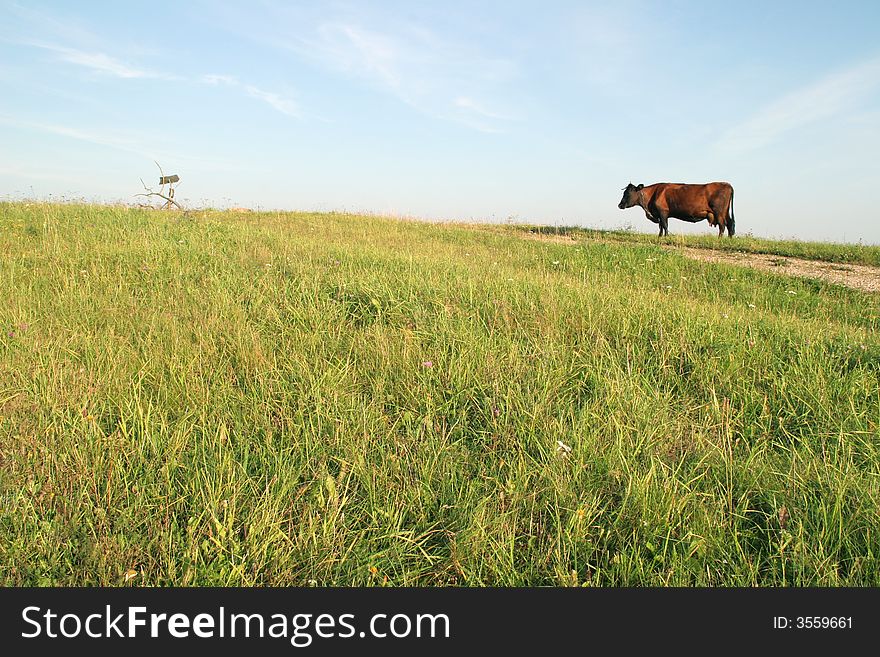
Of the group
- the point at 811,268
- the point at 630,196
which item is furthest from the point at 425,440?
the point at 630,196

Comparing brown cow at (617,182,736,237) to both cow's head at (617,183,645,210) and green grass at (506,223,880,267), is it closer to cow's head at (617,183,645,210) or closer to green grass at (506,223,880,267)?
cow's head at (617,183,645,210)

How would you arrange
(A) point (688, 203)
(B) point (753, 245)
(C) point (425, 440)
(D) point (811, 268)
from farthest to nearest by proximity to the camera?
(A) point (688, 203), (B) point (753, 245), (D) point (811, 268), (C) point (425, 440)

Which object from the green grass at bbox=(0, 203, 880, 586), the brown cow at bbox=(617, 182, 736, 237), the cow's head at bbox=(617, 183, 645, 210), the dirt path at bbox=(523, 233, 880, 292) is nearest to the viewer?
the green grass at bbox=(0, 203, 880, 586)

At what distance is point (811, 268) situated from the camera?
9750 mm

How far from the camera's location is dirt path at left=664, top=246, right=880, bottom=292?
8446mm

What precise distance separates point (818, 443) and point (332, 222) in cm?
1172

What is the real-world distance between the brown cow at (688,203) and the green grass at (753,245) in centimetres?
117

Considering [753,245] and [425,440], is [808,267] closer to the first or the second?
[753,245]

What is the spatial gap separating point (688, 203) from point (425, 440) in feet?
53.7

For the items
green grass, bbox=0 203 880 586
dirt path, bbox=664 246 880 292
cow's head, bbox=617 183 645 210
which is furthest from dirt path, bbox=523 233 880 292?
cow's head, bbox=617 183 645 210

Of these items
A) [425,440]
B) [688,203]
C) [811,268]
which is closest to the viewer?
[425,440]

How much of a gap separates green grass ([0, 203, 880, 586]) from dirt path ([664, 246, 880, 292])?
202 inches

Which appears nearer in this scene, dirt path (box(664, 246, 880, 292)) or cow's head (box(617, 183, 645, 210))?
dirt path (box(664, 246, 880, 292))

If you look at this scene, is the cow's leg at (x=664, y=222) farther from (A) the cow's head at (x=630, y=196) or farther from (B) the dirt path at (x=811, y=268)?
(B) the dirt path at (x=811, y=268)
